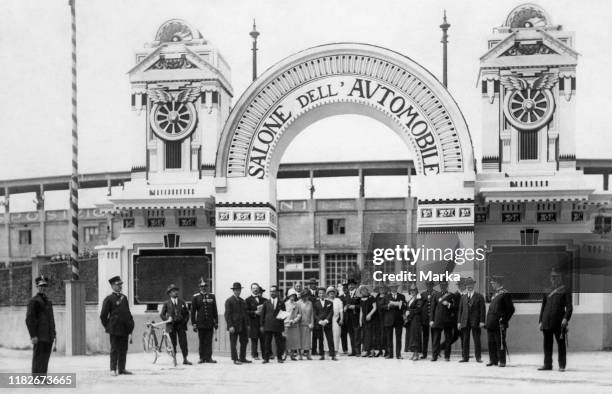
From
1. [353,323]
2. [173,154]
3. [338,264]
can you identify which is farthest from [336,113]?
[338,264]

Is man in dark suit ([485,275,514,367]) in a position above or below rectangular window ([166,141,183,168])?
below

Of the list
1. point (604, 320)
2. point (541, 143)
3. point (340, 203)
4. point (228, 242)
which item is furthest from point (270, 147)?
Result: point (340, 203)

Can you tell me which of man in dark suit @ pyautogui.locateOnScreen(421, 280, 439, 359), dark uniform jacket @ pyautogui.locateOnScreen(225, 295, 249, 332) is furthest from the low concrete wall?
dark uniform jacket @ pyautogui.locateOnScreen(225, 295, 249, 332)

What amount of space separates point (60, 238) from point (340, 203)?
66.8ft

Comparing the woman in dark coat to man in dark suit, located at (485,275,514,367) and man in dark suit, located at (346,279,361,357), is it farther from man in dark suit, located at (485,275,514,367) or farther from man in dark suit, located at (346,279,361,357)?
man in dark suit, located at (485,275,514,367)

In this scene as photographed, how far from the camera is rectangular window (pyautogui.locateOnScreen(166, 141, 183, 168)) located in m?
22.5

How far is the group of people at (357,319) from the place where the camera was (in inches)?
716

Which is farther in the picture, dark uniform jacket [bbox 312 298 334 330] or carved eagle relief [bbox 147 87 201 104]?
carved eagle relief [bbox 147 87 201 104]

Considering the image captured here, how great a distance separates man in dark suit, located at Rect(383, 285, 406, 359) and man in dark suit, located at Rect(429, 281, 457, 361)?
0.96 meters

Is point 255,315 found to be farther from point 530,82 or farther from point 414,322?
point 530,82

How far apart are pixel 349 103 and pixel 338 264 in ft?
124

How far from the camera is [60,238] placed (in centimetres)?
6731

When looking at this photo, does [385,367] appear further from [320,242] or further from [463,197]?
[320,242]

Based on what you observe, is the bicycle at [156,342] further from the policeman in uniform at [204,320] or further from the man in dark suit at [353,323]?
the man in dark suit at [353,323]
